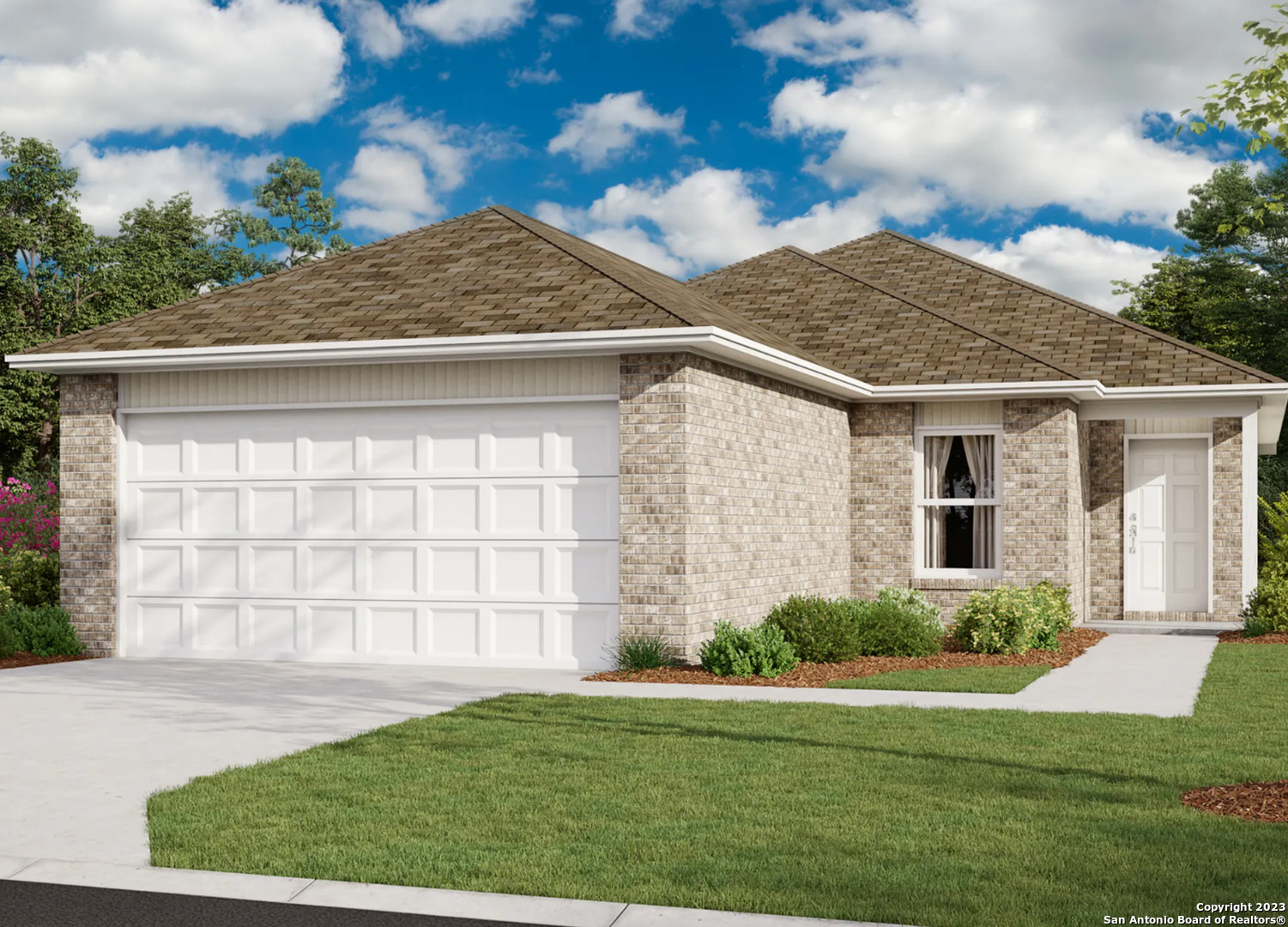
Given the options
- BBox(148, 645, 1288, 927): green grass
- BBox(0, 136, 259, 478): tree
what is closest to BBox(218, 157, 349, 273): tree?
BBox(0, 136, 259, 478): tree

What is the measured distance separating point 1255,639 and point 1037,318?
19.4ft

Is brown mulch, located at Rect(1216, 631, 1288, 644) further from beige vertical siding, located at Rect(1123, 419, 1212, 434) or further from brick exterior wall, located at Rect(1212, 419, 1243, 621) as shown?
beige vertical siding, located at Rect(1123, 419, 1212, 434)

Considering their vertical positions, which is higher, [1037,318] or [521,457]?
[1037,318]

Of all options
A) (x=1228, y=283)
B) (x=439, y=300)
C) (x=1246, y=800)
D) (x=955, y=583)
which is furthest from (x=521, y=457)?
(x=1228, y=283)

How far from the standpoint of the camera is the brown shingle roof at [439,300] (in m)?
14.1

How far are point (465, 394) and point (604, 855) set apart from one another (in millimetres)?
8663

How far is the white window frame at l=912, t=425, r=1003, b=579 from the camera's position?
18.1m

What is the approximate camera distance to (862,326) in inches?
784

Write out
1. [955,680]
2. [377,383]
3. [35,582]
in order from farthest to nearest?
[35,582], [377,383], [955,680]

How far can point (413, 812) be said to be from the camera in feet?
23.6

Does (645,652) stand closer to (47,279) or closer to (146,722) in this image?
(146,722)

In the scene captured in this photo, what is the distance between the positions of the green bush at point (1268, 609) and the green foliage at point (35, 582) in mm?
15203

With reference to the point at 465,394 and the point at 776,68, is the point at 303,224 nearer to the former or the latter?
the point at 776,68

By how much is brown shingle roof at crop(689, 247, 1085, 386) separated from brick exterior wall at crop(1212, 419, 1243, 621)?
3.69 m
